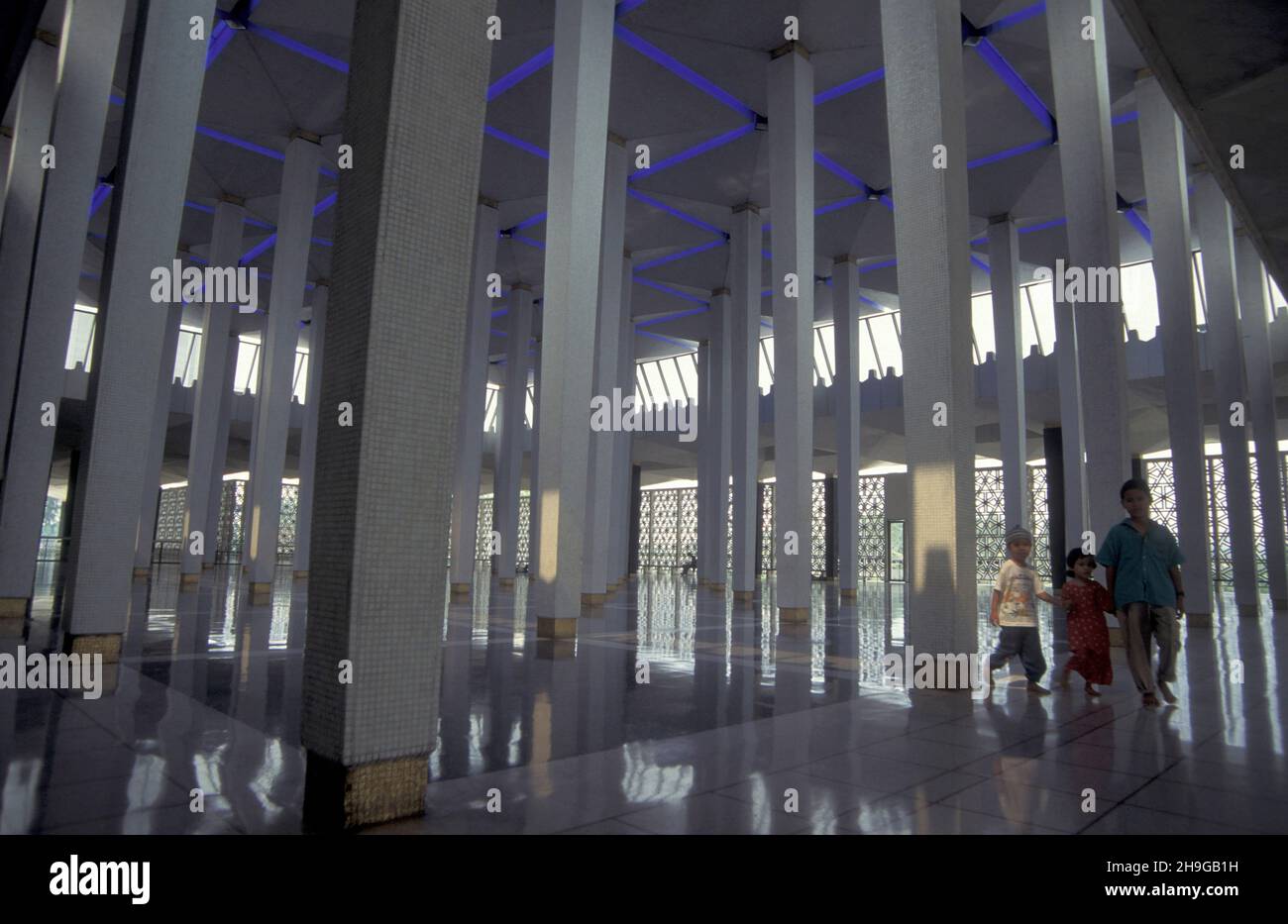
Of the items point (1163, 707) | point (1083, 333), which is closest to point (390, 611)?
point (1163, 707)

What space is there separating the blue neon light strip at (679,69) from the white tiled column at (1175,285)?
8.22 m

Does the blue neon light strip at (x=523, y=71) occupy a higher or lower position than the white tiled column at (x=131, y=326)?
higher

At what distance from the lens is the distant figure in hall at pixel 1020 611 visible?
7688mm

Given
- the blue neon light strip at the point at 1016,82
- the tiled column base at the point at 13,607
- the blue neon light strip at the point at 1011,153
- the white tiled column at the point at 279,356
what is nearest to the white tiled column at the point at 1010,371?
the blue neon light strip at the point at 1011,153

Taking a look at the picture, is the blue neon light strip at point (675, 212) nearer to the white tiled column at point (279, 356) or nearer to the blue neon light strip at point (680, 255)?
the blue neon light strip at point (680, 255)

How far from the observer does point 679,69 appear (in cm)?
1673

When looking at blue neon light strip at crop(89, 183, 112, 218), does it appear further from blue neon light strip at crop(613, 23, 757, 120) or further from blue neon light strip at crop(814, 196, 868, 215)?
blue neon light strip at crop(814, 196, 868, 215)

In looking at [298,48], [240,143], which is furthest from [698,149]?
[240,143]

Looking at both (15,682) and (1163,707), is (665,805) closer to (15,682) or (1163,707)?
(1163,707)

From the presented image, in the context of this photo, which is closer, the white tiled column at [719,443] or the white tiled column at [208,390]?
the white tiled column at [208,390]

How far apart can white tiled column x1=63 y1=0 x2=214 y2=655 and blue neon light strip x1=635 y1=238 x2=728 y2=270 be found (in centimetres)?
1852

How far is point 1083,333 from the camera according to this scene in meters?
11.7

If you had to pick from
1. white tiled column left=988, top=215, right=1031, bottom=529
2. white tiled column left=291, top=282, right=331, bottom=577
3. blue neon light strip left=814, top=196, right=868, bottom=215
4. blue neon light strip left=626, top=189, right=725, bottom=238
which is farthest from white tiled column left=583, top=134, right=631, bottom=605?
white tiled column left=988, top=215, right=1031, bottom=529
